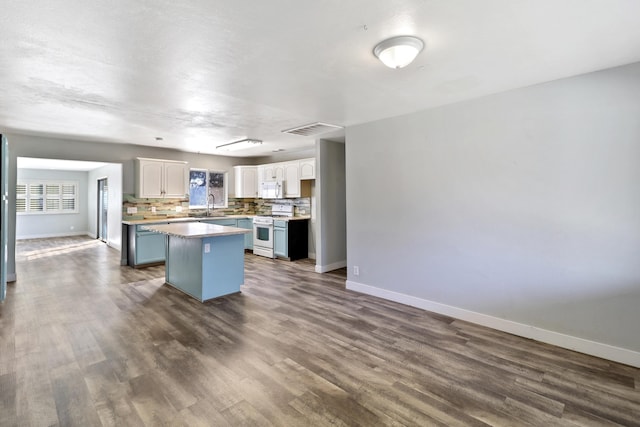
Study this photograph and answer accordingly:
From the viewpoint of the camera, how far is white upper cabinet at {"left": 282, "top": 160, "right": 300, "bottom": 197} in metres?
6.65

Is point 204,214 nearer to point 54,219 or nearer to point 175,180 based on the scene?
point 175,180

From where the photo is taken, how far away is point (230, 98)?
10.9ft

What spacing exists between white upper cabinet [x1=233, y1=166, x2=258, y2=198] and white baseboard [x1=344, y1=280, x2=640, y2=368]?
4750 mm

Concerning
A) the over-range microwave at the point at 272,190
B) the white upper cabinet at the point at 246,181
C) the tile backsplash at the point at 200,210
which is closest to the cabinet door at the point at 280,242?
the tile backsplash at the point at 200,210

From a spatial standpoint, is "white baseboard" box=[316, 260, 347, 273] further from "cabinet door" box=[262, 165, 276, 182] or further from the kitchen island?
"cabinet door" box=[262, 165, 276, 182]

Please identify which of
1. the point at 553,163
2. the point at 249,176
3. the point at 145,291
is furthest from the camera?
the point at 249,176

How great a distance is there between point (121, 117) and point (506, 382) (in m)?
5.12

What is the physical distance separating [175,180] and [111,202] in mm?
2985

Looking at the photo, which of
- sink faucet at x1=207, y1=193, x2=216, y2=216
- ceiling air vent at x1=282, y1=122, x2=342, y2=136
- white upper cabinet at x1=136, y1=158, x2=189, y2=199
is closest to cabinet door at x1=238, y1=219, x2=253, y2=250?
sink faucet at x1=207, y1=193, x2=216, y2=216

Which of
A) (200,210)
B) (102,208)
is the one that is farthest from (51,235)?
(200,210)

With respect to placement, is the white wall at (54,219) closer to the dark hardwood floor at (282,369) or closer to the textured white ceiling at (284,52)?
the dark hardwood floor at (282,369)

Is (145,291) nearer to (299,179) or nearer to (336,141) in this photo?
(299,179)

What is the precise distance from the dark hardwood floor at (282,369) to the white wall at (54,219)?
7791 mm

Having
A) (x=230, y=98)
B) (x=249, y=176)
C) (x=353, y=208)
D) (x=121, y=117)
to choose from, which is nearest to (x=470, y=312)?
(x=353, y=208)
